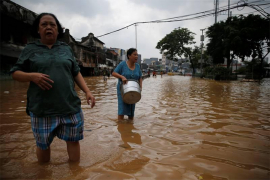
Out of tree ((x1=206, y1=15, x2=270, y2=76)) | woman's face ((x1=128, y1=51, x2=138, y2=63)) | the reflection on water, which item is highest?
tree ((x1=206, y1=15, x2=270, y2=76))

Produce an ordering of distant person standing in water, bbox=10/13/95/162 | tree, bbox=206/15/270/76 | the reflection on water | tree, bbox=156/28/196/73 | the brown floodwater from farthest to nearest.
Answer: tree, bbox=156/28/196/73, tree, bbox=206/15/270/76, the reflection on water, the brown floodwater, distant person standing in water, bbox=10/13/95/162

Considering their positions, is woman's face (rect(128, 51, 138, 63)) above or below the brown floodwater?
above

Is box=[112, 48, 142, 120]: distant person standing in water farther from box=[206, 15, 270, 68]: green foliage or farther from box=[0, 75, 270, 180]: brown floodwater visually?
box=[206, 15, 270, 68]: green foliage

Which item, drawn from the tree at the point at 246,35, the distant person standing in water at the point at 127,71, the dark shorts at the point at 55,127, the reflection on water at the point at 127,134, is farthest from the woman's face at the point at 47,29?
the tree at the point at 246,35

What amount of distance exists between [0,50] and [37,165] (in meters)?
16.4

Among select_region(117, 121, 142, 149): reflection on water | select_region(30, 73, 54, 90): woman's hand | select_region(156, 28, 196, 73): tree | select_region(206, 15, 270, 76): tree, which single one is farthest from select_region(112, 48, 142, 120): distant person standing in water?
select_region(156, 28, 196, 73): tree

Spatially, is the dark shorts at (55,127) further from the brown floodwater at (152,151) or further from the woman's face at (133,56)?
the woman's face at (133,56)

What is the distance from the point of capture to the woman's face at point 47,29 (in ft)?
5.90

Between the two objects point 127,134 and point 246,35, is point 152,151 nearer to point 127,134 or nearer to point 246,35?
point 127,134

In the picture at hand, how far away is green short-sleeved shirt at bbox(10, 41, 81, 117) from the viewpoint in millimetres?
1727

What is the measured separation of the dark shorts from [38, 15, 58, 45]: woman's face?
711 millimetres

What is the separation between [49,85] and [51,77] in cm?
10

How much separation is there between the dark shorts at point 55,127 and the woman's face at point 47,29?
71 cm

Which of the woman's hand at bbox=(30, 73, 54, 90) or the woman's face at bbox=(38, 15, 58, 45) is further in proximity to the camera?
the woman's face at bbox=(38, 15, 58, 45)
